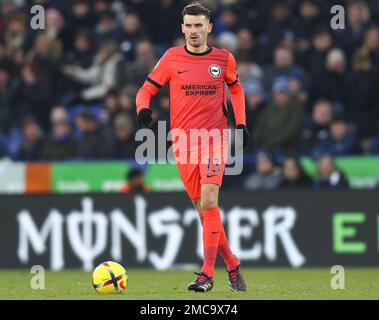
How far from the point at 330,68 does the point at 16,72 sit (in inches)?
218

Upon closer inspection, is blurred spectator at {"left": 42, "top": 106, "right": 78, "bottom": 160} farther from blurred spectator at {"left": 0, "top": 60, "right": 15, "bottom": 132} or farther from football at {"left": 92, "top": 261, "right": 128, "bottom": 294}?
football at {"left": 92, "top": 261, "right": 128, "bottom": 294}

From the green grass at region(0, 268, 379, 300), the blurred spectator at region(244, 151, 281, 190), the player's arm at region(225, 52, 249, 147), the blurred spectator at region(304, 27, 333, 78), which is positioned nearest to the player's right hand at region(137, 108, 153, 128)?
the player's arm at region(225, 52, 249, 147)

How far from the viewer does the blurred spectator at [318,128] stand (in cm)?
1578

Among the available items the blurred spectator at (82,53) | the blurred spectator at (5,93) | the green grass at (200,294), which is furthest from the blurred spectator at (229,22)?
the green grass at (200,294)

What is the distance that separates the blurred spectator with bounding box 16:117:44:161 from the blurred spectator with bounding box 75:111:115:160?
2.31ft

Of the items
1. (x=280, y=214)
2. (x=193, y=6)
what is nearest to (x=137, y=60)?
(x=280, y=214)

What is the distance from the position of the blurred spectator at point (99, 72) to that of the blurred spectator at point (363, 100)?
3915mm

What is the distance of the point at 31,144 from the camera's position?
17.1 m

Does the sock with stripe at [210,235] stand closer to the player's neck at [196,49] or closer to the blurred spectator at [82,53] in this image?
the player's neck at [196,49]

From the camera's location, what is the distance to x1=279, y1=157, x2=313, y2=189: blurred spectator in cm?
1506

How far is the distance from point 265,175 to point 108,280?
6198mm

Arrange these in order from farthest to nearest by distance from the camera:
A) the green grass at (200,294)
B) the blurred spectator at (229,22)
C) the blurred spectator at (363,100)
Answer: the blurred spectator at (229,22)
the blurred spectator at (363,100)
the green grass at (200,294)

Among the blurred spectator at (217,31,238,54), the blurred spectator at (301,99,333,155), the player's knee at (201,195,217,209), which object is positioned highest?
the blurred spectator at (217,31,238,54)

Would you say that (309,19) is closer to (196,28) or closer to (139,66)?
(139,66)
